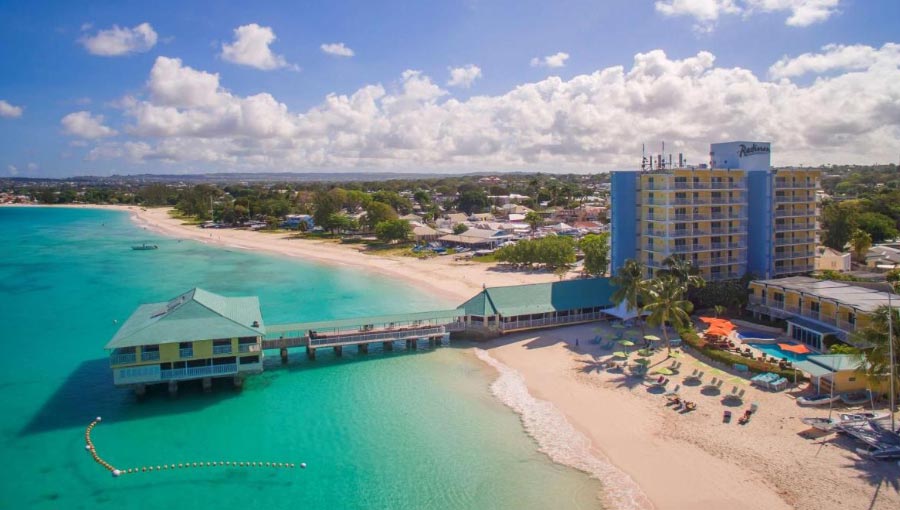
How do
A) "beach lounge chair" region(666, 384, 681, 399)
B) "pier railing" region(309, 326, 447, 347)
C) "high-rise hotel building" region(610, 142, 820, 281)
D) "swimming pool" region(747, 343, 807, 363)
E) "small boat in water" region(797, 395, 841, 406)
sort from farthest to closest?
"high-rise hotel building" region(610, 142, 820, 281), "pier railing" region(309, 326, 447, 347), "swimming pool" region(747, 343, 807, 363), "beach lounge chair" region(666, 384, 681, 399), "small boat in water" region(797, 395, 841, 406)

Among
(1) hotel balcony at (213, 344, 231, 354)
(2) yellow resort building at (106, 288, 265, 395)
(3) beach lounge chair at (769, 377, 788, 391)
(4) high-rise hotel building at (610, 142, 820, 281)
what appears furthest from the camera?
(4) high-rise hotel building at (610, 142, 820, 281)

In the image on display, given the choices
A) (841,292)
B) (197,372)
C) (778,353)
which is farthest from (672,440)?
(197,372)

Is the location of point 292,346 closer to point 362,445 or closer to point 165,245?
point 362,445

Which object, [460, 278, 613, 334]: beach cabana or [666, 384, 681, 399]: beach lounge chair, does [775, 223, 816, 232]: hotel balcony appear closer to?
[460, 278, 613, 334]: beach cabana

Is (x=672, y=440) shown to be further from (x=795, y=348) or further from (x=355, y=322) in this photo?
(x=355, y=322)

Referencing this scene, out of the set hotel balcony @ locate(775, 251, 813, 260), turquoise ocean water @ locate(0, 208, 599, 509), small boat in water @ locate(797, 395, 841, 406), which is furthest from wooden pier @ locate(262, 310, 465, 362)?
hotel balcony @ locate(775, 251, 813, 260)

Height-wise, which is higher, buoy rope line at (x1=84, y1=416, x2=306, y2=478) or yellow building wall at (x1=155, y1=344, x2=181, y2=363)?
yellow building wall at (x1=155, y1=344, x2=181, y2=363)

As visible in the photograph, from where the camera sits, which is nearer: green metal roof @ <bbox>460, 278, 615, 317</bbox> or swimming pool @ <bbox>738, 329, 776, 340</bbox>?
swimming pool @ <bbox>738, 329, 776, 340</bbox>
